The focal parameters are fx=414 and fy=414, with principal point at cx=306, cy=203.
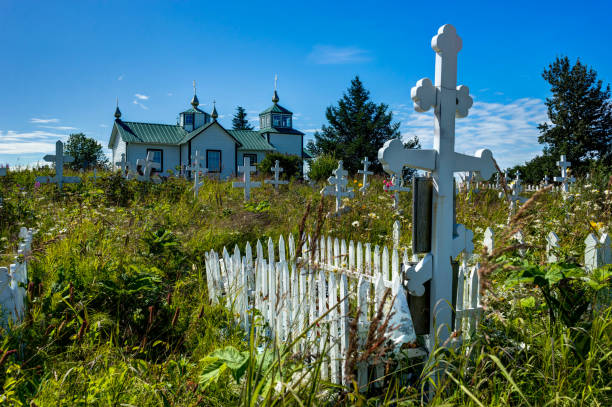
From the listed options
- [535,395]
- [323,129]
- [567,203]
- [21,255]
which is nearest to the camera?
[535,395]

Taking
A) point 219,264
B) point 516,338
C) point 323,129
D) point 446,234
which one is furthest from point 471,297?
point 323,129

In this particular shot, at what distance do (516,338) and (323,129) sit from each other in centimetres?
3568

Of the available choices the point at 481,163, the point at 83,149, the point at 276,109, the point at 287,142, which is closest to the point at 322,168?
the point at 481,163

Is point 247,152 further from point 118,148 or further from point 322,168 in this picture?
point 322,168

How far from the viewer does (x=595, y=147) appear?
106 ft

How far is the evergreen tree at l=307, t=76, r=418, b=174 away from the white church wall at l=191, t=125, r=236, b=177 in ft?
29.4

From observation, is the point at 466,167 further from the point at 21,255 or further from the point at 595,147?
the point at 595,147

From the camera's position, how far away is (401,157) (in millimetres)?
2570

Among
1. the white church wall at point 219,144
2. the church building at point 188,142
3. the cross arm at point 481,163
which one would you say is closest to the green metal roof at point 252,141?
the church building at point 188,142

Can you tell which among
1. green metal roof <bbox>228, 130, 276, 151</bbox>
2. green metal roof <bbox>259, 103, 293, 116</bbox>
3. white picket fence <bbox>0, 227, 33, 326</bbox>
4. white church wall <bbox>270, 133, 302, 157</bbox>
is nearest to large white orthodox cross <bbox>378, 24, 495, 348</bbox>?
white picket fence <bbox>0, 227, 33, 326</bbox>

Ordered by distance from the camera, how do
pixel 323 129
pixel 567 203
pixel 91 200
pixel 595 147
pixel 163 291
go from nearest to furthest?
1. pixel 163 291
2. pixel 567 203
3. pixel 91 200
4. pixel 595 147
5. pixel 323 129

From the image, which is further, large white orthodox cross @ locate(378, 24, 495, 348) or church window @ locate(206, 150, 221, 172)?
church window @ locate(206, 150, 221, 172)

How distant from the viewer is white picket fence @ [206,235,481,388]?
7.00 ft

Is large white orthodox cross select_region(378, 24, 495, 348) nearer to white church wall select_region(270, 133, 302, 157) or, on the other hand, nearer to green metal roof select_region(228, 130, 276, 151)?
green metal roof select_region(228, 130, 276, 151)
